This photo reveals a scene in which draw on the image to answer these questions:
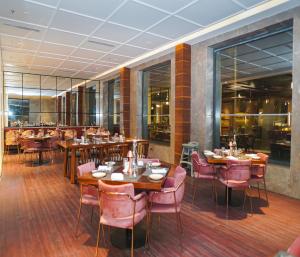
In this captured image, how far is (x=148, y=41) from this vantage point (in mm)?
6051

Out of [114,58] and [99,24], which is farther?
[114,58]

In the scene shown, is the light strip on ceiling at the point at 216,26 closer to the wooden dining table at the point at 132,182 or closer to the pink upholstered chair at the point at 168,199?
the pink upholstered chair at the point at 168,199

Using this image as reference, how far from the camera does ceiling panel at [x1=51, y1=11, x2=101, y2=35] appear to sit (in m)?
4.56

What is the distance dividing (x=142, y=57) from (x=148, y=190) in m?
5.87

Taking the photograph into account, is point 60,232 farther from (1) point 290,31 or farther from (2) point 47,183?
(1) point 290,31

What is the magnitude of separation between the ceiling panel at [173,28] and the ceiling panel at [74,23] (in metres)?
1.39

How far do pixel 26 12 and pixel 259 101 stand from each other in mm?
6518

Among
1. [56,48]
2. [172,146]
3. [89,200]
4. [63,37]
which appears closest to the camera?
[89,200]

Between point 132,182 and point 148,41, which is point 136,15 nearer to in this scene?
point 148,41

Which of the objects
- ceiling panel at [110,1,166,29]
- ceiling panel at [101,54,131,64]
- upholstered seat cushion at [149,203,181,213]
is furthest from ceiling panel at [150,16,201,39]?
upholstered seat cushion at [149,203,181,213]

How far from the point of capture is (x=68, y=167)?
619cm

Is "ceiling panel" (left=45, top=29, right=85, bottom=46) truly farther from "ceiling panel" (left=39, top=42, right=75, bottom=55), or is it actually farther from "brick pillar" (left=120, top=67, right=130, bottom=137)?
"brick pillar" (left=120, top=67, right=130, bottom=137)

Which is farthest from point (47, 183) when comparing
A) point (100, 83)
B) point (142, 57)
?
point (100, 83)

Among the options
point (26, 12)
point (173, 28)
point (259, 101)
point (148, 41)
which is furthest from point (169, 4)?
point (259, 101)
